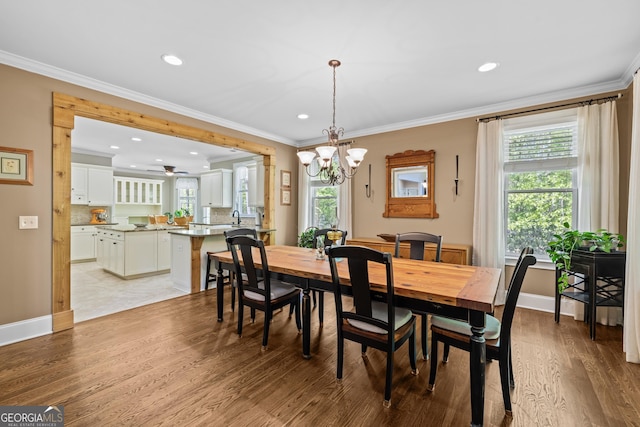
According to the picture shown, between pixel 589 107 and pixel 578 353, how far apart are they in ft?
8.70

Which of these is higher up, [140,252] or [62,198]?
[62,198]

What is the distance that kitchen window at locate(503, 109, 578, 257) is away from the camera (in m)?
3.53

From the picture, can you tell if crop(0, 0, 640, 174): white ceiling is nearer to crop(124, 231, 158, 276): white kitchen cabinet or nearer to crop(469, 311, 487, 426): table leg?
crop(469, 311, 487, 426): table leg

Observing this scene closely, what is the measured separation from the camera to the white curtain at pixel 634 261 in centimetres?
241

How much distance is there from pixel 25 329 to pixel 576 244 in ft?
18.6

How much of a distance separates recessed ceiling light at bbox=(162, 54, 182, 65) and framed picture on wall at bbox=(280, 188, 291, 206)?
10.4ft

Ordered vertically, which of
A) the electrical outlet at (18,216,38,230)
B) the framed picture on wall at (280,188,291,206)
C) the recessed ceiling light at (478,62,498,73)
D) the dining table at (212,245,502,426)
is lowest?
the dining table at (212,245,502,426)

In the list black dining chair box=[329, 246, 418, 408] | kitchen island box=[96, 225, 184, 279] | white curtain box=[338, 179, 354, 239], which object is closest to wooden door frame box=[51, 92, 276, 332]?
kitchen island box=[96, 225, 184, 279]

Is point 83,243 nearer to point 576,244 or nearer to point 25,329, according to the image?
point 25,329

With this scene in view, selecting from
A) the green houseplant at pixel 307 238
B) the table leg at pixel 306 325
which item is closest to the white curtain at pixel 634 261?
the table leg at pixel 306 325

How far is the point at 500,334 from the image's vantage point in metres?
1.81

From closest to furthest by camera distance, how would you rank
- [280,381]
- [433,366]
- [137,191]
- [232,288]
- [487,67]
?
[433,366] → [280,381] → [487,67] → [232,288] → [137,191]

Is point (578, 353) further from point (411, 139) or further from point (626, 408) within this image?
point (411, 139)

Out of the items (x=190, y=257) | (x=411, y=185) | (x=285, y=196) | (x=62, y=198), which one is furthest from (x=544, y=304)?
(x=62, y=198)
